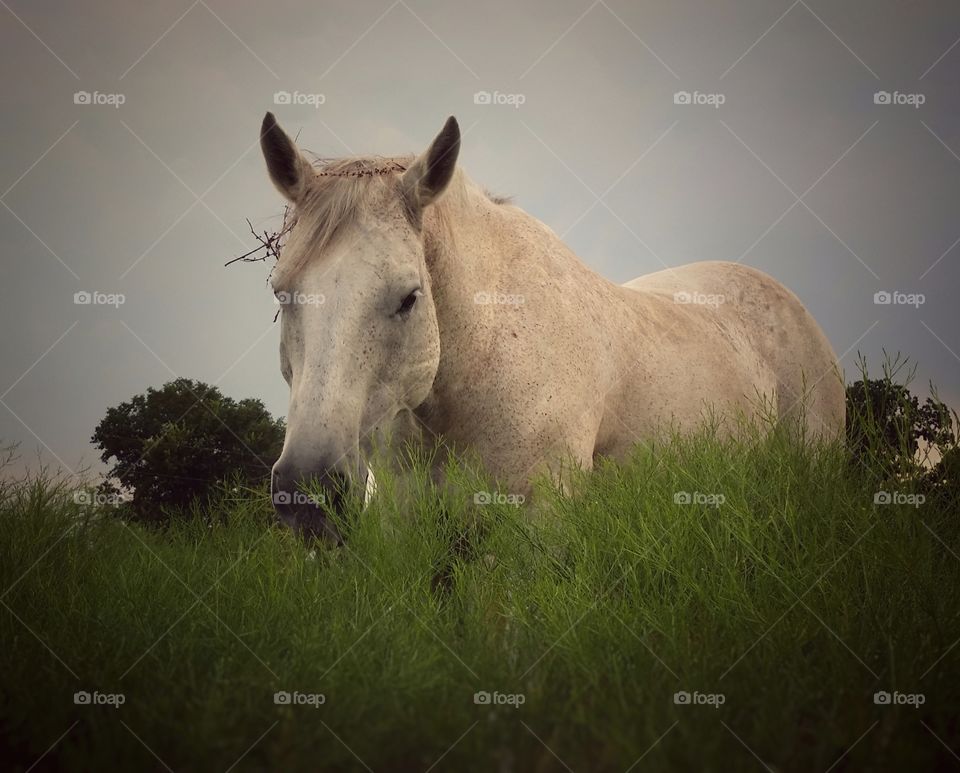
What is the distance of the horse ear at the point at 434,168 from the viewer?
4113 millimetres

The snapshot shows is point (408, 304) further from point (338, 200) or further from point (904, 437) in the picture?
point (904, 437)

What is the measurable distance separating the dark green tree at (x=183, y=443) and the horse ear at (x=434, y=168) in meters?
3.17

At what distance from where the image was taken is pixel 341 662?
109 inches

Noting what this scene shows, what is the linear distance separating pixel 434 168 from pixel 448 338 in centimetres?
93

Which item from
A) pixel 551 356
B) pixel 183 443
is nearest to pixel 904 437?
pixel 551 356

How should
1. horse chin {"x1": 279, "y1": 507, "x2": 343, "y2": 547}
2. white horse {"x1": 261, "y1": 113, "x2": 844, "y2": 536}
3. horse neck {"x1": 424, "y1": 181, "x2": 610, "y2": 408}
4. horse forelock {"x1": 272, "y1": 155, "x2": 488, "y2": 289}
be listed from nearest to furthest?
horse chin {"x1": 279, "y1": 507, "x2": 343, "y2": 547}, white horse {"x1": 261, "y1": 113, "x2": 844, "y2": 536}, horse forelock {"x1": 272, "y1": 155, "x2": 488, "y2": 289}, horse neck {"x1": 424, "y1": 181, "x2": 610, "y2": 408}

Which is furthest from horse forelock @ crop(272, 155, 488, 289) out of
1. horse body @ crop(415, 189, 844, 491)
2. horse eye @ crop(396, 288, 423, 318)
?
horse eye @ crop(396, 288, 423, 318)

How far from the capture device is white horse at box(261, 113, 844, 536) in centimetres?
367

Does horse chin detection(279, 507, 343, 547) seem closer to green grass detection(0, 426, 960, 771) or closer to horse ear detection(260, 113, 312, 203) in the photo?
green grass detection(0, 426, 960, 771)

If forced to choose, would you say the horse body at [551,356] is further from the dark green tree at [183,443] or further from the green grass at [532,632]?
the dark green tree at [183,443]

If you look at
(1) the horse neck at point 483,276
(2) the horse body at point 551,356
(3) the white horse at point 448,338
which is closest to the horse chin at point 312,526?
(3) the white horse at point 448,338

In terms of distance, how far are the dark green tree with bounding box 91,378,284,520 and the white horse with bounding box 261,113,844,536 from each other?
2757 millimetres

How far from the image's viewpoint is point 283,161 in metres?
4.25

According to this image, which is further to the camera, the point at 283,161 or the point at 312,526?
the point at 283,161
